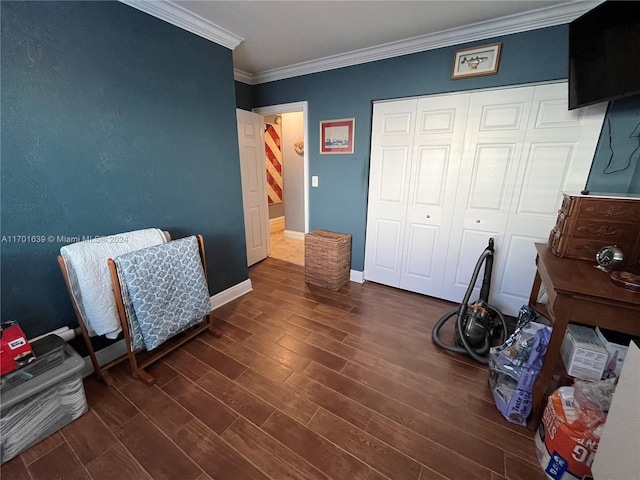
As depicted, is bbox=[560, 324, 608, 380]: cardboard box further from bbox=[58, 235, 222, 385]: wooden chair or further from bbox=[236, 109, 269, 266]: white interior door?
bbox=[236, 109, 269, 266]: white interior door

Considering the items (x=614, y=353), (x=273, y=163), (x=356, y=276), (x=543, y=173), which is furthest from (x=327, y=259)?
(x=273, y=163)

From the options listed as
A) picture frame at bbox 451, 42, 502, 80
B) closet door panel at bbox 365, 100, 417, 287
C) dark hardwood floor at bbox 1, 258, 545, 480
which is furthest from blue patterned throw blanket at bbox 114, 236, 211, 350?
picture frame at bbox 451, 42, 502, 80

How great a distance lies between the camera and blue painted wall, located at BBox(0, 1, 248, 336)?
129cm

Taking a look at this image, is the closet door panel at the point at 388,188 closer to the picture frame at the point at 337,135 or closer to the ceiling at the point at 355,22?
the picture frame at the point at 337,135

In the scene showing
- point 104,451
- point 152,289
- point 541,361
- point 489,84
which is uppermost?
point 489,84

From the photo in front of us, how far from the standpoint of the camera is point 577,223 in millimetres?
1421

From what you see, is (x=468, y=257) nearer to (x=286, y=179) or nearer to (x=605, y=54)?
(x=605, y=54)

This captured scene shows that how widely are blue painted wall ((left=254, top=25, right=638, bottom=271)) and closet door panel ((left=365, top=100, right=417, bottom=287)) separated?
9 cm

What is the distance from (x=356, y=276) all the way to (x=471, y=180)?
1.52 meters

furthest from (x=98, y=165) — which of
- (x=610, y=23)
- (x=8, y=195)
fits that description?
(x=610, y=23)

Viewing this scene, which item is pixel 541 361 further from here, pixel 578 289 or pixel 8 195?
pixel 8 195

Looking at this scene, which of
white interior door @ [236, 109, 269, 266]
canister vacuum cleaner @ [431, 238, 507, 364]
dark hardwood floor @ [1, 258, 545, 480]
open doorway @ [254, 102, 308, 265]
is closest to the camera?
dark hardwood floor @ [1, 258, 545, 480]

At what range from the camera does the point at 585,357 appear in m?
1.24

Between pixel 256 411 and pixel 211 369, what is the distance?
48 cm
